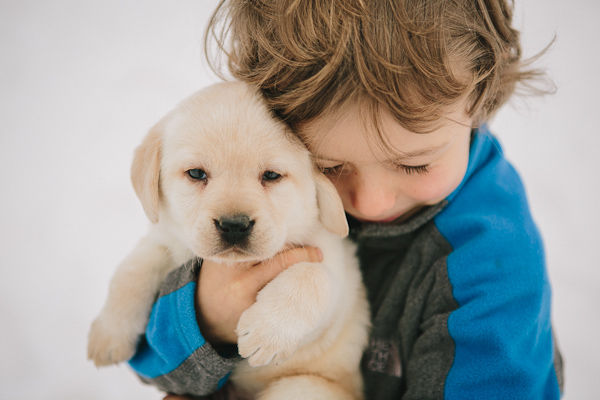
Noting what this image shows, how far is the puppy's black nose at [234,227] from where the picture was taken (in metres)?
1.15

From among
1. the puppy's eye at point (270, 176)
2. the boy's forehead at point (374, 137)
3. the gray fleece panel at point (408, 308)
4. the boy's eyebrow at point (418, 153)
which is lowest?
the gray fleece panel at point (408, 308)

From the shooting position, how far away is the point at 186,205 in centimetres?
131

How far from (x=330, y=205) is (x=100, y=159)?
1538mm

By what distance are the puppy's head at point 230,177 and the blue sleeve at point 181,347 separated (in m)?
0.18

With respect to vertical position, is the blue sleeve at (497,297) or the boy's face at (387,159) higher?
the boy's face at (387,159)

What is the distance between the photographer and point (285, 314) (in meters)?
1.22

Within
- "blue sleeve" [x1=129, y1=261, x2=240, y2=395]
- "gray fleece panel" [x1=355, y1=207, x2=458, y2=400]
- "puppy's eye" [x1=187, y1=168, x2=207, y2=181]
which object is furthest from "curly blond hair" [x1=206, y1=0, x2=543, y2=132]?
"blue sleeve" [x1=129, y1=261, x2=240, y2=395]

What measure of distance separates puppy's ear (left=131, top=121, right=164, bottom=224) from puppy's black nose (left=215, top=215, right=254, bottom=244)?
1.04ft

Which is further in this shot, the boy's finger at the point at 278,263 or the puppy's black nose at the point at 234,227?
the boy's finger at the point at 278,263

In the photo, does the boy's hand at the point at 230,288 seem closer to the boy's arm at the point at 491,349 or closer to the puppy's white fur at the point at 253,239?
the puppy's white fur at the point at 253,239

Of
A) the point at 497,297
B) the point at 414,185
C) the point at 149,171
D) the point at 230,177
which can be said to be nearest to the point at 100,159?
the point at 149,171

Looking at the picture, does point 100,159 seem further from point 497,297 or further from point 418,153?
point 497,297

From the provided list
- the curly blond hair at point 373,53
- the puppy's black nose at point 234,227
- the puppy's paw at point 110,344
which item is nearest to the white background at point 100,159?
the puppy's paw at point 110,344

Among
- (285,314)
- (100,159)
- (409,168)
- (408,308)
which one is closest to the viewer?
(285,314)
